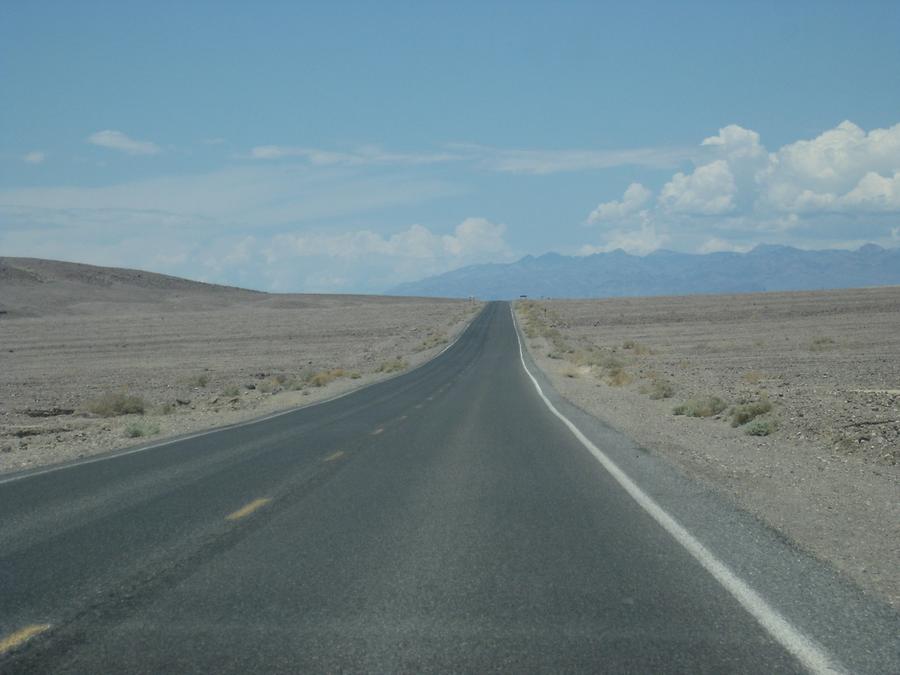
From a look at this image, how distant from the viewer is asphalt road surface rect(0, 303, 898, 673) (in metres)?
5.10

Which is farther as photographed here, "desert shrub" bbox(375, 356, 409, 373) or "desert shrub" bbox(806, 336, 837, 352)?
"desert shrub" bbox(375, 356, 409, 373)

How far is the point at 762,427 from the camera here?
15.8 meters

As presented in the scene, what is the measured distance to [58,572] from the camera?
6.89 metres

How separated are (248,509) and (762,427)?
10.1m

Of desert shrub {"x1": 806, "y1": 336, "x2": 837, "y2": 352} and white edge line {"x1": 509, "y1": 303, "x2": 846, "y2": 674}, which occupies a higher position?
white edge line {"x1": 509, "y1": 303, "x2": 846, "y2": 674}

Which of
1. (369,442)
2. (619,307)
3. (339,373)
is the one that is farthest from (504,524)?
(619,307)

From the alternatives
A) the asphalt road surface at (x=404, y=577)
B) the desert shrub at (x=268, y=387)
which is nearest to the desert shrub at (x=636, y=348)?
the desert shrub at (x=268, y=387)

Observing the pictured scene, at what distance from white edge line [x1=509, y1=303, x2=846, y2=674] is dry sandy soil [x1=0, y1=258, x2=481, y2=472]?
36.1 ft

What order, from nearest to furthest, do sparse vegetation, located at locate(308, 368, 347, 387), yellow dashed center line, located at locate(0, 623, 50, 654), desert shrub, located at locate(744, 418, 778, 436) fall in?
yellow dashed center line, located at locate(0, 623, 50, 654) < desert shrub, located at locate(744, 418, 778, 436) < sparse vegetation, located at locate(308, 368, 347, 387)

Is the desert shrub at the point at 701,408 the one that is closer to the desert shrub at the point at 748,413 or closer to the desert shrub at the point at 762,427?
the desert shrub at the point at 748,413

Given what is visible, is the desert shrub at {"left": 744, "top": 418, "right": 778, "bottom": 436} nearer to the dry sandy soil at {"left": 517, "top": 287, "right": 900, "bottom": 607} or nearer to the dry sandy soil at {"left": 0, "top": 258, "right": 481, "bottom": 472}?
the dry sandy soil at {"left": 517, "top": 287, "right": 900, "bottom": 607}

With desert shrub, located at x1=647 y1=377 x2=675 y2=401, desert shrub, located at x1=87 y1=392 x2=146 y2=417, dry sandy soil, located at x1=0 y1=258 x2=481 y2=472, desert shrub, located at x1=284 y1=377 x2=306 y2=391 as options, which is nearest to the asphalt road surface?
dry sandy soil, located at x1=0 y1=258 x2=481 y2=472

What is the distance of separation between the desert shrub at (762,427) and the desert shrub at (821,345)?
33437 mm

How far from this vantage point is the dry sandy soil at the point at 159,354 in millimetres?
24062
